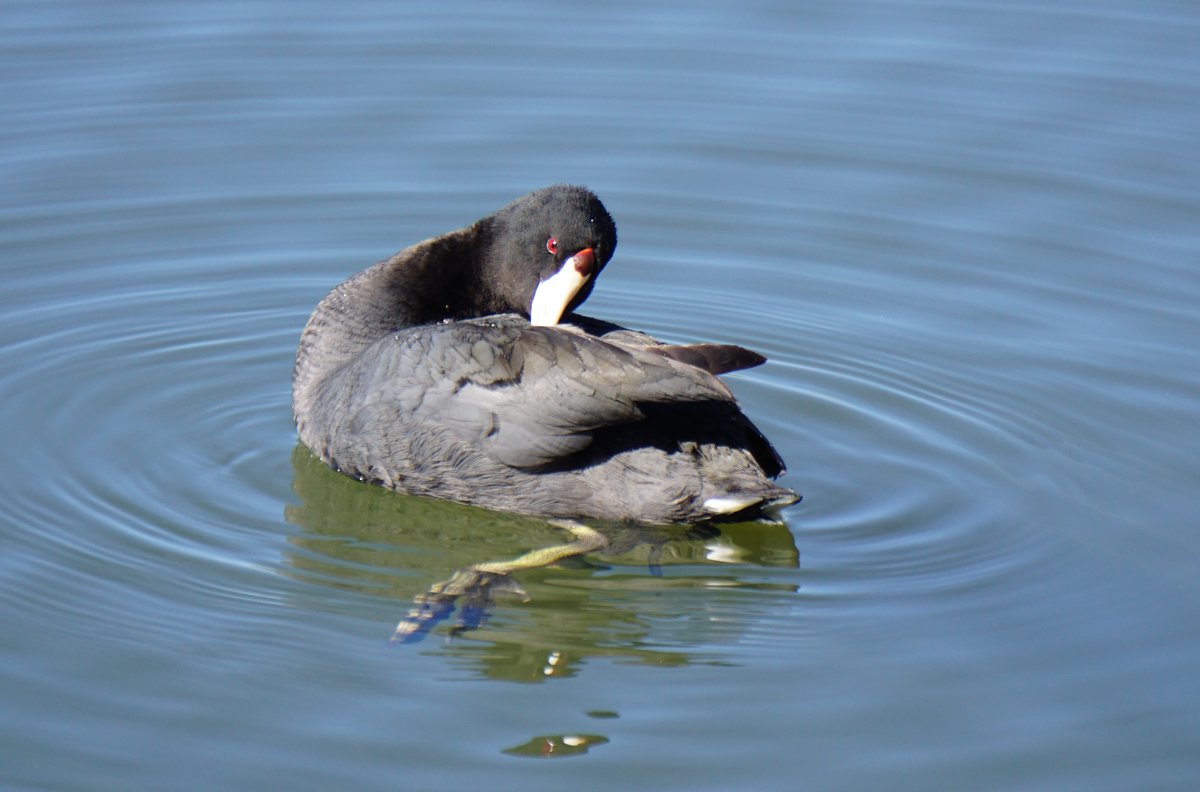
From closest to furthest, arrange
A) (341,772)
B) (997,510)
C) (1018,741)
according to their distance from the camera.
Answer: (341,772) < (1018,741) < (997,510)

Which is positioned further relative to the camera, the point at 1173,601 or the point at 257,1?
the point at 257,1

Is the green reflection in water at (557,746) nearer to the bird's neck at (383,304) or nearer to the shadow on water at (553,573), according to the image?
the shadow on water at (553,573)

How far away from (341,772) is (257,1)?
263 inches

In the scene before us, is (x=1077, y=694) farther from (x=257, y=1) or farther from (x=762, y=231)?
(x=257, y=1)

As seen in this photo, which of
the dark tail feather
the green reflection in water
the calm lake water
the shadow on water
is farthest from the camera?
the dark tail feather

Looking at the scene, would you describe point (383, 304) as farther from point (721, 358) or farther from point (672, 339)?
point (721, 358)

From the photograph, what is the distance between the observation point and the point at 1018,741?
14.6 ft

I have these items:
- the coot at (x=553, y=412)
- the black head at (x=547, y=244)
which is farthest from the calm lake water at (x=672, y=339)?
the black head at (x=547, y=244)

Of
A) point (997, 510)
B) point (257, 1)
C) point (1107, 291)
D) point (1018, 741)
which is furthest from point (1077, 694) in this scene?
point (257, 1)

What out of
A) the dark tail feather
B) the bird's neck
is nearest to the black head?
the bird's neck

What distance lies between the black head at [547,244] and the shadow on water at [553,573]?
916 millimetres

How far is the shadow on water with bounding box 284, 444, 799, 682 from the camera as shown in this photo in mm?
4820

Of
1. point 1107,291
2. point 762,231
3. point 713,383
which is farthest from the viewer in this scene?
point 762,231

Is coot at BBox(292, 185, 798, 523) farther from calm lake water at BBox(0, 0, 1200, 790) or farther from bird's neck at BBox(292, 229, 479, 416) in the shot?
calm lake water at BBox(0, 0, 1200, 790)
